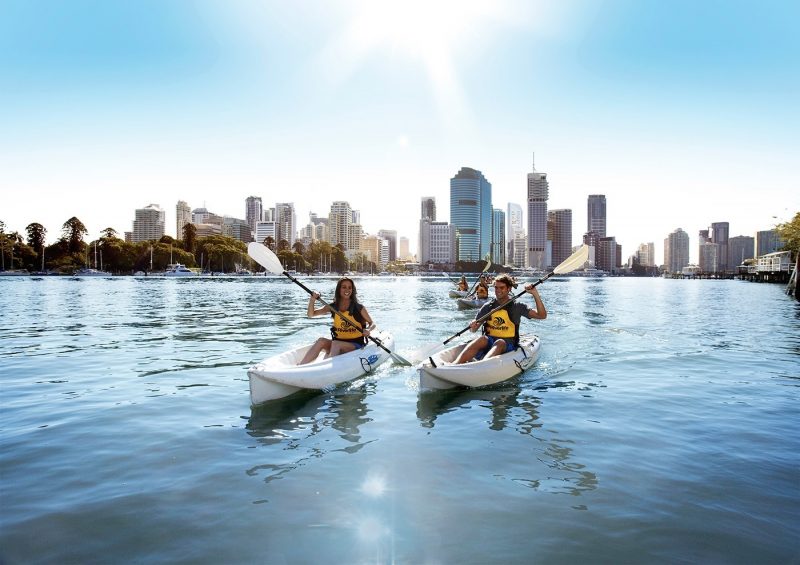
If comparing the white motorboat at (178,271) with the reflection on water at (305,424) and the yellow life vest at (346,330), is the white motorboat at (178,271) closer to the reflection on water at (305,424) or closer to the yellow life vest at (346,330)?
the yellow life vest at (346,330)

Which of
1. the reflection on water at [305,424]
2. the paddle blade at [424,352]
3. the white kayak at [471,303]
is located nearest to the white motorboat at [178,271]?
the white kayak at [471,303]

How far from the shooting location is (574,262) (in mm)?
14719

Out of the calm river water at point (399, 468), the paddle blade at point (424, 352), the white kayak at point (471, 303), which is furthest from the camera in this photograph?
the white kayak at point (471, 303)

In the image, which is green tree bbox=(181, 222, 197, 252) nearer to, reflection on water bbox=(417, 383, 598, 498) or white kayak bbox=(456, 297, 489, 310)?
white kayak bbox=(456, 297, 489, 310)

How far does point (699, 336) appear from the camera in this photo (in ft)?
68.4

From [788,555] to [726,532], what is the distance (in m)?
0.50

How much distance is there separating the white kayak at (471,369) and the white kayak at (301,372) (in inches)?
61.9

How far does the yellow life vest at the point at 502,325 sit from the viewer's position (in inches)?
450

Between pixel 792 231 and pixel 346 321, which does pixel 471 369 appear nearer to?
pixel 346 321

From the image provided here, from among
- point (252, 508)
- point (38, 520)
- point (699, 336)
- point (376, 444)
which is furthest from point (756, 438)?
Answer: point (699, 336)

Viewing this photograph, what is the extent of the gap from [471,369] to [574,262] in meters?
6.21

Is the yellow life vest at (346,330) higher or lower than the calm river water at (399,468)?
higher

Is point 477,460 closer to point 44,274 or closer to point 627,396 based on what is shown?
point 627,396

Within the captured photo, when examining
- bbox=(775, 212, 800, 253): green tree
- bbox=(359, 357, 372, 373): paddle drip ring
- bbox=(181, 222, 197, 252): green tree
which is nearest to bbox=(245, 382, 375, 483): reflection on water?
bbox=(359, 357, 372, 373): paddle drip ring
